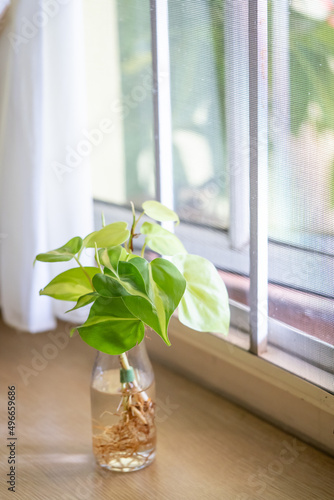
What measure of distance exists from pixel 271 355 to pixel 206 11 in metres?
0.54

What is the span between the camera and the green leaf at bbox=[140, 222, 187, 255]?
0.86m

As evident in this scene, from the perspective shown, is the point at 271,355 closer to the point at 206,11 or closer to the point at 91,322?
the point at 91,322

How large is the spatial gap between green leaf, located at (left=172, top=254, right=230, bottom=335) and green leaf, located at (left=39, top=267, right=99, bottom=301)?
0.40 feet

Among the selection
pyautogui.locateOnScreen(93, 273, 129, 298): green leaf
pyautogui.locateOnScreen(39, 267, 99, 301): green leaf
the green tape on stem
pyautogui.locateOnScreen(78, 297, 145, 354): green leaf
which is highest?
pyautogui.locateOnScreen(93, 273, 129, 298): green leaf

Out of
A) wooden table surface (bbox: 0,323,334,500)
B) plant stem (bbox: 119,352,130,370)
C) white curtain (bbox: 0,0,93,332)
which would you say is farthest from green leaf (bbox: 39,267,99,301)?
white curtain (bbox: 0,0,93,332)

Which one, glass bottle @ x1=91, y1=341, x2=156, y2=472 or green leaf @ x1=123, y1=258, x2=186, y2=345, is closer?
green leaf @ x1=123, y1=258, x2=186, y2=345

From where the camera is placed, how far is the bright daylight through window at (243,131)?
89cm

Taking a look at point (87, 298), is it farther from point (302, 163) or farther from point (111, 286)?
point (302, 163)

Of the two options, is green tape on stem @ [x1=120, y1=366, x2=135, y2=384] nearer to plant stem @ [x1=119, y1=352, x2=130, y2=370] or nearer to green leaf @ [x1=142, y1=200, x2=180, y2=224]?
plant stem @ [x1=119, y1=352, x2=130, y2=370]

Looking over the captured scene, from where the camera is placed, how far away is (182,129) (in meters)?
1.16

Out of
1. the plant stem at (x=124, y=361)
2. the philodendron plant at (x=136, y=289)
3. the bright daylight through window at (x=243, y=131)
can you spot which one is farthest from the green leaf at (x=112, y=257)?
the bright daylight through window at (x=243, y=131)

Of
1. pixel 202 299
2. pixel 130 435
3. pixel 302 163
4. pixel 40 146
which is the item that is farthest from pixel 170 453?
pixel 40 146

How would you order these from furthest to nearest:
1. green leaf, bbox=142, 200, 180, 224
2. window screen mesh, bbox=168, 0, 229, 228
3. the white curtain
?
the white curtain → window screen mesh, bbox=168, 0, 229, 228 → green leaf, bbox=142, 200, 180, 224

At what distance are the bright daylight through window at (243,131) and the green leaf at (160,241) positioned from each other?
169mm
